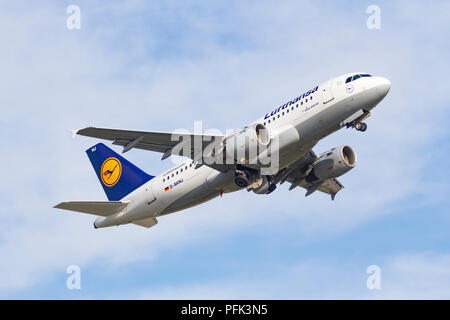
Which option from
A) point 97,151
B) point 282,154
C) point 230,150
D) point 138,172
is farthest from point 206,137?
point 97,151

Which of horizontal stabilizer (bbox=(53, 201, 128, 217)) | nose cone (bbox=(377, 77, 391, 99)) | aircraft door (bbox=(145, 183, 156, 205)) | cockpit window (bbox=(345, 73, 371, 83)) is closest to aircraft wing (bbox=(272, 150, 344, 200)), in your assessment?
cockpit window (bbox=(345, 73, 371, 83))

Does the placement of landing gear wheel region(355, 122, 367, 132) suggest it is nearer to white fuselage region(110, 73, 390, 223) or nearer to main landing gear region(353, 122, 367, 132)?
main landing gear region(353, 122, 367, 132)

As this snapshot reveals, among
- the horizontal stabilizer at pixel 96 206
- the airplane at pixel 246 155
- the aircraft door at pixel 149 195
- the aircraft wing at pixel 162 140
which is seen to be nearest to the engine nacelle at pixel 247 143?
the airplane at pixel 246 155

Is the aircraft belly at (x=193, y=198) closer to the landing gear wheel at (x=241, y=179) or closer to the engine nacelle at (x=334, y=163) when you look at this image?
the landing gear wheel at (x=241, y=179)

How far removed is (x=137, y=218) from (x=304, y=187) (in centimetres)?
1094

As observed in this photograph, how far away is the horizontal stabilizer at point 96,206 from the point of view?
1726 inches

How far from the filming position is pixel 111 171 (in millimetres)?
48812

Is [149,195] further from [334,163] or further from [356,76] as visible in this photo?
[356,76]

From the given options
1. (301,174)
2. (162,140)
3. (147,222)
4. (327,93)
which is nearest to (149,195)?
(147,222)

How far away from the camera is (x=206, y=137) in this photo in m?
40.6

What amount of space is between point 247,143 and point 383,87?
24.8 feet

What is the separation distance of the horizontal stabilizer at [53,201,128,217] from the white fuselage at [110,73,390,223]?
308 centimetres

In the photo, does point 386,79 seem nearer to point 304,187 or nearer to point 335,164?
point 335,164

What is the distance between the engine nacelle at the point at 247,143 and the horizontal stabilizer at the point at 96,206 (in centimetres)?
929
